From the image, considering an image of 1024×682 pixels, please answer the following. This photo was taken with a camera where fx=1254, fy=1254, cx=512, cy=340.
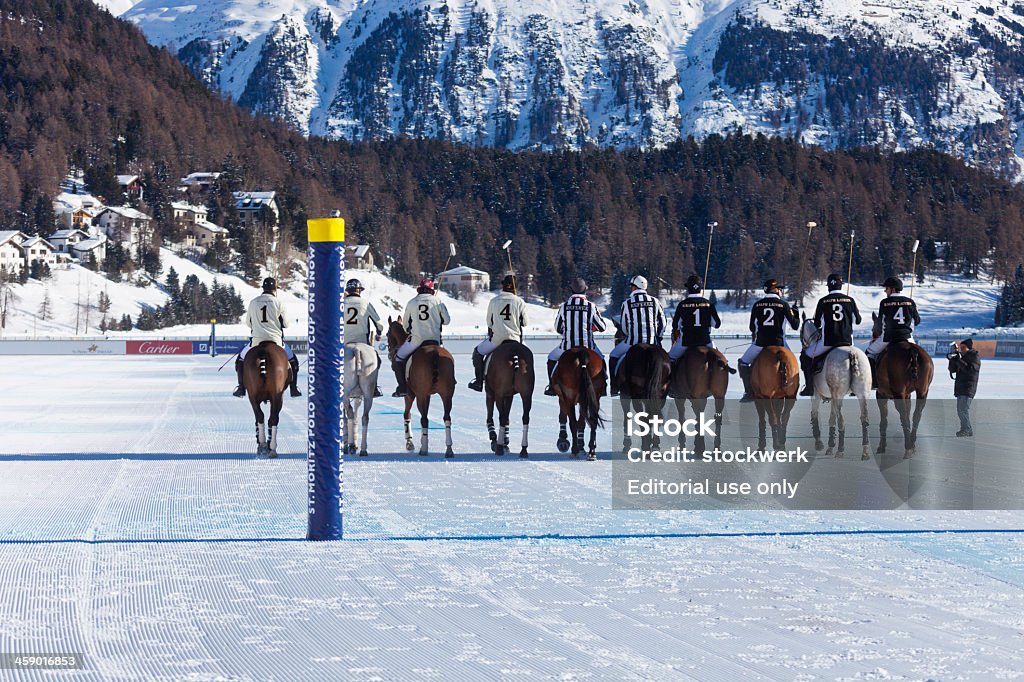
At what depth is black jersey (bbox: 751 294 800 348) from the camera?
1288cm

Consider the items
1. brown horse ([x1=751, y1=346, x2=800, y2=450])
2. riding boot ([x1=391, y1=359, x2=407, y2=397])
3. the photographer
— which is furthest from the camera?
the photographer

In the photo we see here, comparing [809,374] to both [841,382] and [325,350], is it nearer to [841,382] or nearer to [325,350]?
[841,382]

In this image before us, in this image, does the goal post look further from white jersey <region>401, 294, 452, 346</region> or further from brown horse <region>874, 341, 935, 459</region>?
brown horse <region>874, 341, 935, 459</region>

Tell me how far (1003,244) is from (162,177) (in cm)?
10191

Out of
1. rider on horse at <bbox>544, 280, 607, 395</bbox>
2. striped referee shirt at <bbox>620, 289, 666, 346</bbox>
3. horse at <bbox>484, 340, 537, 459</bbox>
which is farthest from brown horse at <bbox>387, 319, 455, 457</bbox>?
striped referee shirt at <bbox>620, 289, 666, 346</bbox>

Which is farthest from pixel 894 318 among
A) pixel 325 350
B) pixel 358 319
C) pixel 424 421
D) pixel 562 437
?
pixel 325 350

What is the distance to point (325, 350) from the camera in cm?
764

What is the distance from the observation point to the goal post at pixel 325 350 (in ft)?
24.8

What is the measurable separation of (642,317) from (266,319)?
390cm

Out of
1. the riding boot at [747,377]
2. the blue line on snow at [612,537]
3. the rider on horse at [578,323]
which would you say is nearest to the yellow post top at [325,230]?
the blue line on snow at [612,537]

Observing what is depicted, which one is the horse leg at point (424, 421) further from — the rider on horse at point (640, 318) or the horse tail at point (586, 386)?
the rider on horse at point (640, 318)

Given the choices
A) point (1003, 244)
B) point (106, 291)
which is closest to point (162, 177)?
point (106, 291)

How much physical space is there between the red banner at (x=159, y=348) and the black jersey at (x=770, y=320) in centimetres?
3970

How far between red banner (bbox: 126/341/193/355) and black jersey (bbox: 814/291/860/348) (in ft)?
131
